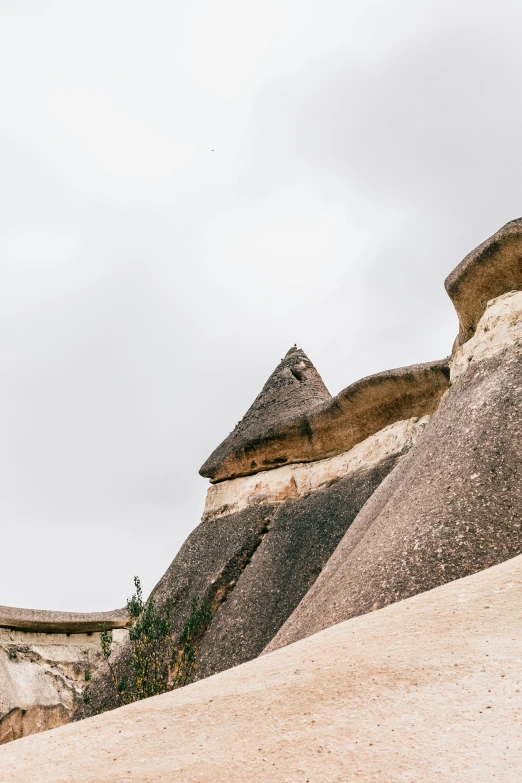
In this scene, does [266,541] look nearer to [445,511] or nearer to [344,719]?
[445,511]

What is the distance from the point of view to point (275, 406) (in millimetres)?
13242

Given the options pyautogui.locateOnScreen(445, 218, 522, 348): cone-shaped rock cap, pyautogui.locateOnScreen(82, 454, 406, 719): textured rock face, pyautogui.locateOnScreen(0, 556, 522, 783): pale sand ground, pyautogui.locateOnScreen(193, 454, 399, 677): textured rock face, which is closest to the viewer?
pyautogui.locateOnScreen(0, 556, 522, 783): pale sand ground

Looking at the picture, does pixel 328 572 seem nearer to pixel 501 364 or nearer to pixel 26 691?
pixel 501 364

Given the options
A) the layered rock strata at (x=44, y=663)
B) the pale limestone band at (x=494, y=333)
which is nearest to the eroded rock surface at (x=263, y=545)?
the pale limestone band at (x=494, y=333)

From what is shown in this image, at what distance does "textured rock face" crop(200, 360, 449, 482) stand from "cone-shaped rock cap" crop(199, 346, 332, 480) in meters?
0.02

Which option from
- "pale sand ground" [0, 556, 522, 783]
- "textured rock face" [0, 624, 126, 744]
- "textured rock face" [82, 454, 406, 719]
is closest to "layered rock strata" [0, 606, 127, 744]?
"textured rock face" [0, 624, 126, 744]

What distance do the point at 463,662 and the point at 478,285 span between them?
607 centimetres

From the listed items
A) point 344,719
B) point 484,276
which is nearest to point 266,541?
point 484,276

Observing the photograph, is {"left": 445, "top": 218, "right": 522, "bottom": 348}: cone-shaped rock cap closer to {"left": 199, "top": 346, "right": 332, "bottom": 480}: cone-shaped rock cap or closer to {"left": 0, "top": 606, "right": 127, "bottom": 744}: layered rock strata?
{"left": 199, "top": 346, "right": 332, "bottom": 480}: cone-shaped rock cap

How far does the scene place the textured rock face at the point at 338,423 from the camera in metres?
11.1

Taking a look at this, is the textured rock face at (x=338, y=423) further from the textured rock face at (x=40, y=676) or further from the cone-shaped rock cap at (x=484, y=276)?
the textured rock face at (x=40, y=676)

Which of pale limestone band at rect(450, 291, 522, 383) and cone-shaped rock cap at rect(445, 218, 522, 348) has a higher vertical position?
cone-shaped rock cap at rect(445, 218, 522, 348)

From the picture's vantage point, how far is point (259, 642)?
929 centimetres

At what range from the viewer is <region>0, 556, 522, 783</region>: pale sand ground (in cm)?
324
